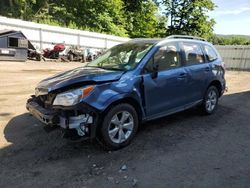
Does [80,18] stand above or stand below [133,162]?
above

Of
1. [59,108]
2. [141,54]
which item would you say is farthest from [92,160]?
[141,54]

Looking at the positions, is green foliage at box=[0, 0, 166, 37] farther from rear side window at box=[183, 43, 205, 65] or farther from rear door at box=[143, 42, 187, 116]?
rear door at box=[143, 42, 187, 116]

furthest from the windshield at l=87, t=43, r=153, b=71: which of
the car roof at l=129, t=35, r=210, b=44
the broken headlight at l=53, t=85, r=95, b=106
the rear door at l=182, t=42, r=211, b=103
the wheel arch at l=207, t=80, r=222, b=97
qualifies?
the wheel arch at l=207, t=80, r=222, b=97

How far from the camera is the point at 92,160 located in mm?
4555

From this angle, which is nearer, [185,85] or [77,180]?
[77,180]

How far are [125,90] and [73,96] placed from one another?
842 millimetres

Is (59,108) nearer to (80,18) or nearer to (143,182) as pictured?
(143,182)

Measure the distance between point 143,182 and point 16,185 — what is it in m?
1.55

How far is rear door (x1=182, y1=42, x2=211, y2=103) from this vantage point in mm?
6293

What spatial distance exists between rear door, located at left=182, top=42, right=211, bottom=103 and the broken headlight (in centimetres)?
241

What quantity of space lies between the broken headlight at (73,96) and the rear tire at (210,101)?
3.25m

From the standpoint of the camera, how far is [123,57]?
18.8ft

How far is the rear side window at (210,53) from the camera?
7091mm

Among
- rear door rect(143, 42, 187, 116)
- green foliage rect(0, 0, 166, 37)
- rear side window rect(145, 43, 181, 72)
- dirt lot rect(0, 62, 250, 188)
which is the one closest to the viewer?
dirt lot rect(0, 62, 250, 188)
